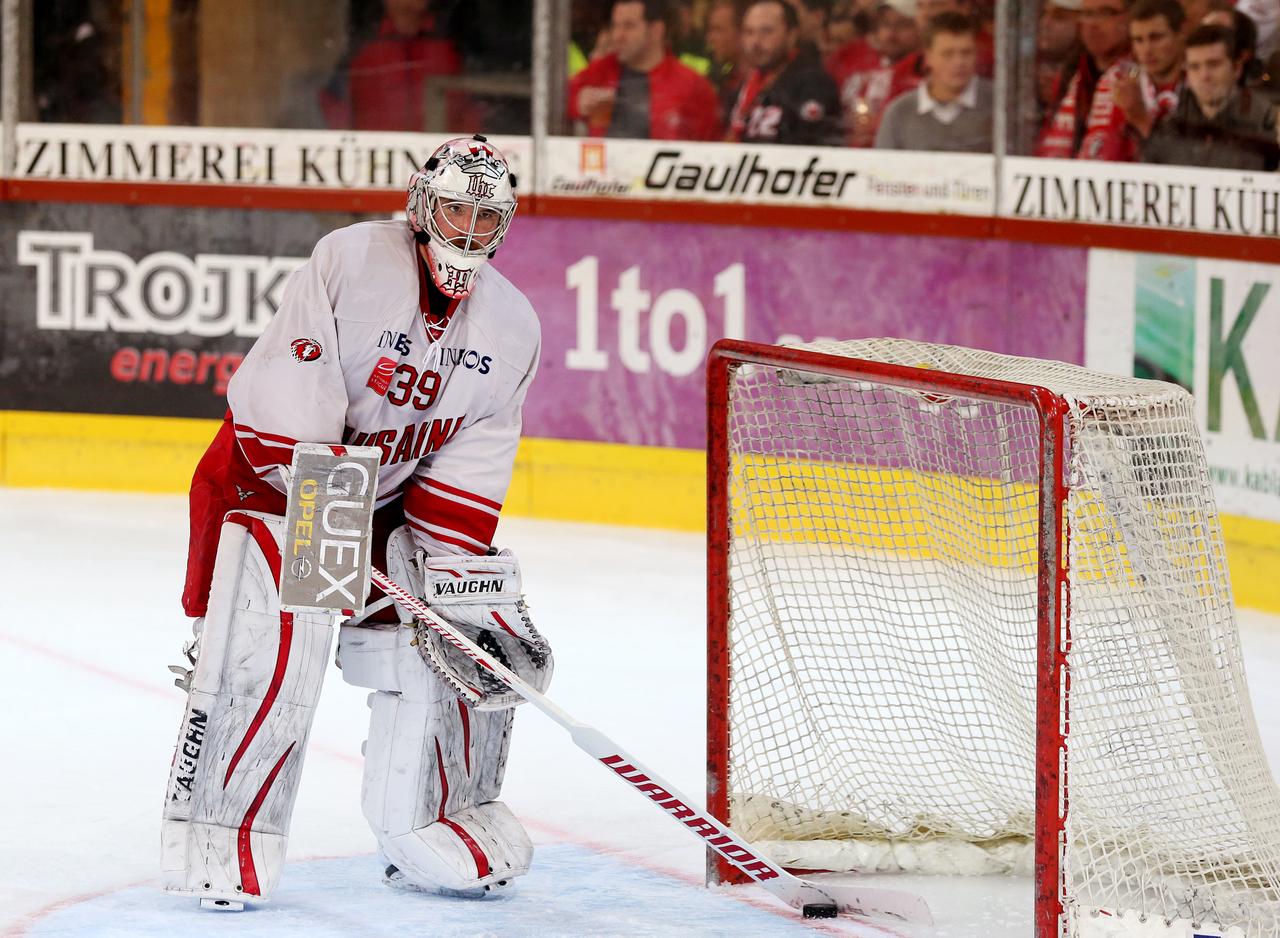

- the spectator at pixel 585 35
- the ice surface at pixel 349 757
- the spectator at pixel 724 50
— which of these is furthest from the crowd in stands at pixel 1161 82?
the spectator at pixel 585 35

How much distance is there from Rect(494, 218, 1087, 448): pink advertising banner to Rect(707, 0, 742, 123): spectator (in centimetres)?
40

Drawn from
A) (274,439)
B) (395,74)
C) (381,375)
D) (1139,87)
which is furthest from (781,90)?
(274,439)

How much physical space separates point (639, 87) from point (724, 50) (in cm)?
28

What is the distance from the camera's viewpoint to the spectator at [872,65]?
254 inches

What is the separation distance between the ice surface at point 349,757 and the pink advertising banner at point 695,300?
0.41 meters

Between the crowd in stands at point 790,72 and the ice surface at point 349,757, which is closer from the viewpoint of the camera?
the ice surface at point 349,757

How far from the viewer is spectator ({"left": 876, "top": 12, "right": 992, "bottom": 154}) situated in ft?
20.8

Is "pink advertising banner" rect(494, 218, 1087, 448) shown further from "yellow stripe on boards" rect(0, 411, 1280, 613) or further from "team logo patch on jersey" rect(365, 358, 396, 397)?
"team logo patch on jersey" rect(365, 358, 396, 397)

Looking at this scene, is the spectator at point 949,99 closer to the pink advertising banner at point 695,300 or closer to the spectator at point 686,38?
the pink advertising banner at point 695,300

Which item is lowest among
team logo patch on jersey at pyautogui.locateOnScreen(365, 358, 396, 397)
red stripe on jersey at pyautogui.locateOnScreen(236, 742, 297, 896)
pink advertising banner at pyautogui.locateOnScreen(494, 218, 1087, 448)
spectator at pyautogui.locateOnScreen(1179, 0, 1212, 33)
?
red stripe on jersey at pyautogui.locateOnScreen(236, 742, 297, 896)

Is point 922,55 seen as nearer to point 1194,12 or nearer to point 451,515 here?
point 1194,12

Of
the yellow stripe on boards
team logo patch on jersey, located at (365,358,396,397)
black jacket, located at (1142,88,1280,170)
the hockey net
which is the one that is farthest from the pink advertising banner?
team logo patch on jersey, located at (365,358,396,397)

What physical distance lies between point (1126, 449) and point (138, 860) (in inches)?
66.7

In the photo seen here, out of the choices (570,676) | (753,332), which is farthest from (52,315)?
(570,676)
